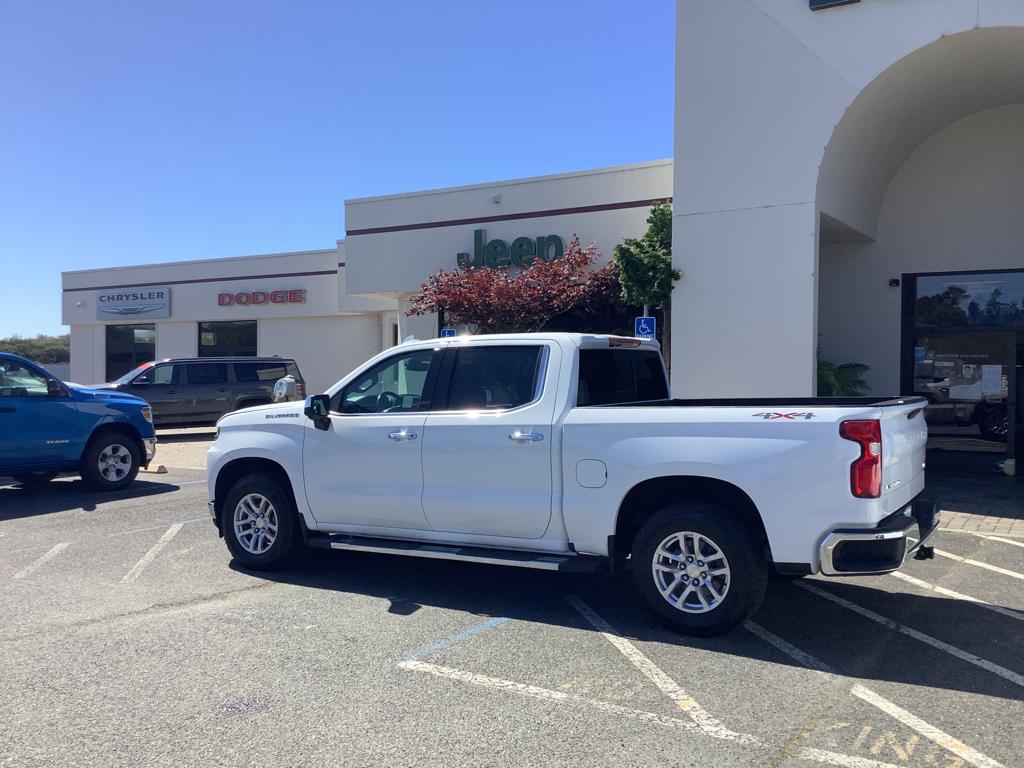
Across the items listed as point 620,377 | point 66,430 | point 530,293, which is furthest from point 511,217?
point 620,377

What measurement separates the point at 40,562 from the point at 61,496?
4119mm

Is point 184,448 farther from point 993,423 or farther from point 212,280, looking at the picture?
point 993,423

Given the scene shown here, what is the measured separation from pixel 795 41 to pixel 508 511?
861 cm

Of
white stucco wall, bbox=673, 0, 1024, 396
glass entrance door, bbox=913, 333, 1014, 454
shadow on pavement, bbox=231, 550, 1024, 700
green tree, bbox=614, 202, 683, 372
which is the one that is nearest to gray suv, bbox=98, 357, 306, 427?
green tree, bbox=614, 202, 683, 372

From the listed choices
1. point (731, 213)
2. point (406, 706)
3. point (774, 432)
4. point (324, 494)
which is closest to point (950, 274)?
point (731, 213)

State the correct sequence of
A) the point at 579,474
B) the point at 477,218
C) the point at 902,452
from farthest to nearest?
1. the point at 477,218
2. the point at 579,474
3. the point at 902,452

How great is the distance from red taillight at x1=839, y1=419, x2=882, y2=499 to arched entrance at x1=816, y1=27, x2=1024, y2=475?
7.50 m

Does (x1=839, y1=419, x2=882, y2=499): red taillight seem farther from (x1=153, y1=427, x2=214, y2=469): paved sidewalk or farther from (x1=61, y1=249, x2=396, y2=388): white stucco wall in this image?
(x1=61, y1=249, x2=396, y2=388): white stucco wall

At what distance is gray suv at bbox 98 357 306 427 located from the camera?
18922 millimetres

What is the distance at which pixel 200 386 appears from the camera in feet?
63.7

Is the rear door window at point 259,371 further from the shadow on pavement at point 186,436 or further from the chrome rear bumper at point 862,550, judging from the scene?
the chrome rear bumper at point 862,550

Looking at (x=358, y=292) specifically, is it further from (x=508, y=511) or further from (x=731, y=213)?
(x=508, y=511)

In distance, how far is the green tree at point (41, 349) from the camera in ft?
169

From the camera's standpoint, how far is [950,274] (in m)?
13.1
